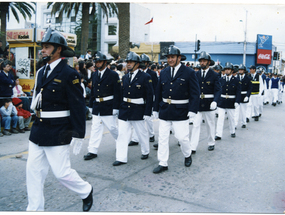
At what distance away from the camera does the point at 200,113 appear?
6688mm

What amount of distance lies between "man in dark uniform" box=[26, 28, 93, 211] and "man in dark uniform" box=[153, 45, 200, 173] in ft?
6.85

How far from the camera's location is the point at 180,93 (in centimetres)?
519

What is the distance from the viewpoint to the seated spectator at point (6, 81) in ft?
27.5

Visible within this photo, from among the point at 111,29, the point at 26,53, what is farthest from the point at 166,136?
the point at 111,29

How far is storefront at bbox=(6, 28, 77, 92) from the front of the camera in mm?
12188

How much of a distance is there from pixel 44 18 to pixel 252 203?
2060 inches

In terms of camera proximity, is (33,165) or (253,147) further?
(253,147)

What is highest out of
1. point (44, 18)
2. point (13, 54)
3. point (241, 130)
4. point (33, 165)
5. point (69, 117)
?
point (44, 18)

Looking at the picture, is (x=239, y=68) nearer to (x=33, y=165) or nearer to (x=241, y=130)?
(x=241, y=130)

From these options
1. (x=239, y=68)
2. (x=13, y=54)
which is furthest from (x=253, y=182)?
(x=13, y=54)

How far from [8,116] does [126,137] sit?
4449 millimetres

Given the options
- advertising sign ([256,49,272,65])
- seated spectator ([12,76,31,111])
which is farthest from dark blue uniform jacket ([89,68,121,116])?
advertising sign ([256,49,272,65])

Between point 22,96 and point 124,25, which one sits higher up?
point 124,25

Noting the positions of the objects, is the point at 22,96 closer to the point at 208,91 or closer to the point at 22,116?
the point at 22,116
